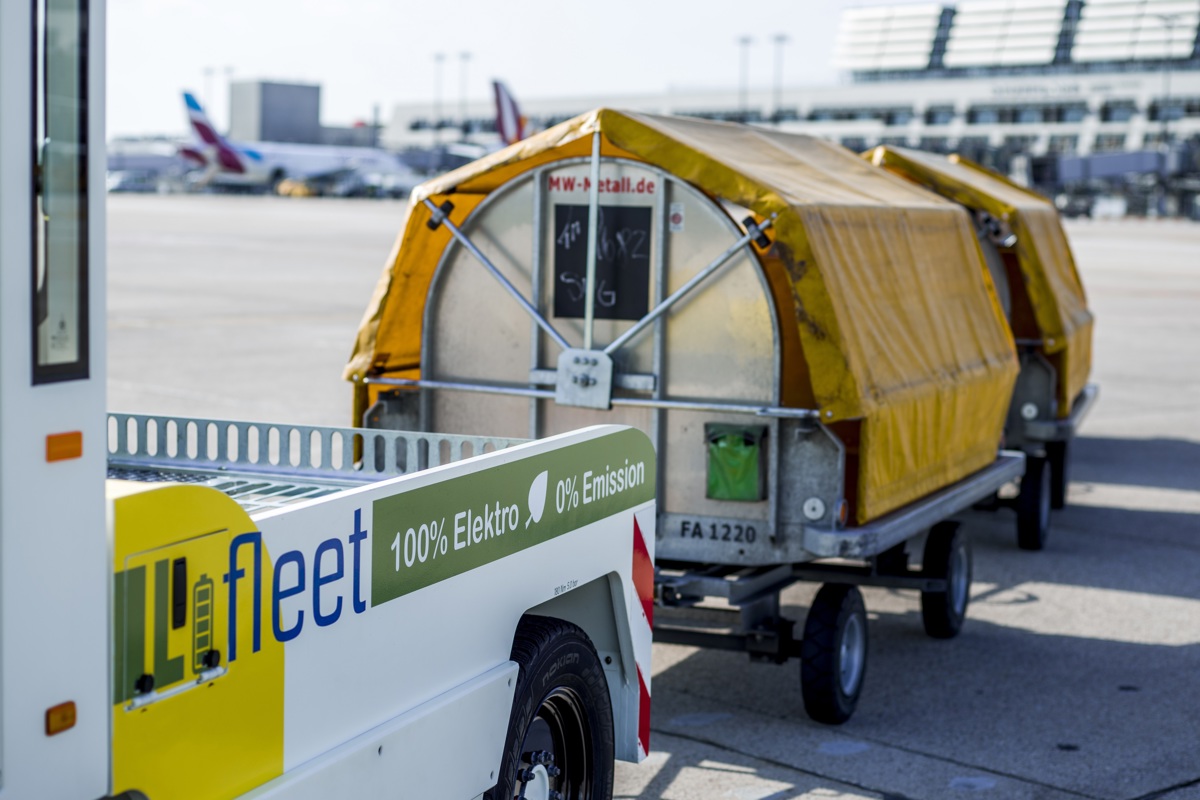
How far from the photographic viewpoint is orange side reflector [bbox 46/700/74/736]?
7.88 ft

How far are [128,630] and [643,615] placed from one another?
97.5 inches

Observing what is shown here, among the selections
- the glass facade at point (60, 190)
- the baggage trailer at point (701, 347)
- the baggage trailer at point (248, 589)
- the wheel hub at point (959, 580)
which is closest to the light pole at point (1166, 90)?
the wheel hub at point (959, 580)

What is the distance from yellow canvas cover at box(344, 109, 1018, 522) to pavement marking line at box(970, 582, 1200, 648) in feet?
3.05

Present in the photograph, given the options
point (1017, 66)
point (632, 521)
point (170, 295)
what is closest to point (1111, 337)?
point (170, 295)

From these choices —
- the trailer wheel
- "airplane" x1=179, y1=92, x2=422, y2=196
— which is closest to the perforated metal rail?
the trailer wheel

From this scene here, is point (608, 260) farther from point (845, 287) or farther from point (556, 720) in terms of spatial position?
point (556, 720)

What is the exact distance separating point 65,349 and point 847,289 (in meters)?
4.64

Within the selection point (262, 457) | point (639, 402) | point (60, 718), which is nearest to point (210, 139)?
point (639, 402)

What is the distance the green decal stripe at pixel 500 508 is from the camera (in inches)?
134

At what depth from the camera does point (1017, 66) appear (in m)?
131

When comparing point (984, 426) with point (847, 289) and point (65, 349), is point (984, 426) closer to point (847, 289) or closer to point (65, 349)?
point (847, 289)

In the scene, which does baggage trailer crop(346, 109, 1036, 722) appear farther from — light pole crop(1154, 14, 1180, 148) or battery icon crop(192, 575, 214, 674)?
light pole crop(1154, 14, 1180, 148)

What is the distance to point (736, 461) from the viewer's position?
264 inches

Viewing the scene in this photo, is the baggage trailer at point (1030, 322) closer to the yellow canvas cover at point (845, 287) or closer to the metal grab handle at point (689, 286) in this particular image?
the yellow canvas cover at point (845, 287)
